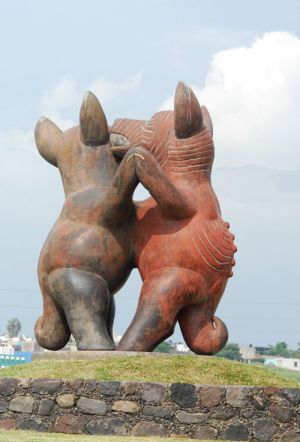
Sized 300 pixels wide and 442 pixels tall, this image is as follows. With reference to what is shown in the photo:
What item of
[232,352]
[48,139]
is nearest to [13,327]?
[232,352]

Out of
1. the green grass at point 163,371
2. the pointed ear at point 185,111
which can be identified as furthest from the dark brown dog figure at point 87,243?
the pointed ear at point 185,111

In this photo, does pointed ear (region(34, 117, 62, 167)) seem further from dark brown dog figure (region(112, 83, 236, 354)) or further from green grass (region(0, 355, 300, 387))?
green grass (region(0, 355, 300, 387))

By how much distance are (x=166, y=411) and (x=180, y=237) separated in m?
2.46

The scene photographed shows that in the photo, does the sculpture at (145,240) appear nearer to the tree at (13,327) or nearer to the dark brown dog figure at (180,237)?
the dark brown dog figure at (180,237)

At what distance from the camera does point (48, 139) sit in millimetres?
13789

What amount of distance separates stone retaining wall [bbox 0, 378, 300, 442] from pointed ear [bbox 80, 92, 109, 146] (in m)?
3.62

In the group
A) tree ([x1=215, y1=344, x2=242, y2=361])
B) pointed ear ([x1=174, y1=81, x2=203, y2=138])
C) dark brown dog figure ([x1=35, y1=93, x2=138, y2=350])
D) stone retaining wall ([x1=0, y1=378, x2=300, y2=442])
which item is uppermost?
tree ([x1=215, y1=344, x2=242, y2=361])

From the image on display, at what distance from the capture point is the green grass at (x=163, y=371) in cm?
1097

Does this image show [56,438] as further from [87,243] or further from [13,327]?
[13,327]

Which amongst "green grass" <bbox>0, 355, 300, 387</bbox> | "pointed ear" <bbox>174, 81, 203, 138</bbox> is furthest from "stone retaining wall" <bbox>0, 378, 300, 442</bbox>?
"pointed ear" <bbox>174, 81, 203, 138</bbox>

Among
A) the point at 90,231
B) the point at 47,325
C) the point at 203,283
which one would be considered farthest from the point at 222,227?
the point at 47,325

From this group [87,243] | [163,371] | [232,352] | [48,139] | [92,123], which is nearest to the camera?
[163,371]

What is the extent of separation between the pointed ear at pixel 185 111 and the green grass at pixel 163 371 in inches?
111

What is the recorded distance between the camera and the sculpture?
12.1 meters
